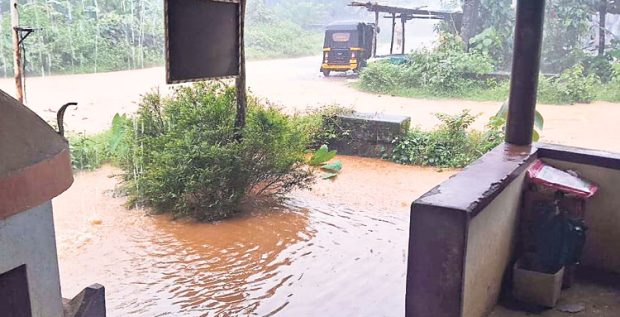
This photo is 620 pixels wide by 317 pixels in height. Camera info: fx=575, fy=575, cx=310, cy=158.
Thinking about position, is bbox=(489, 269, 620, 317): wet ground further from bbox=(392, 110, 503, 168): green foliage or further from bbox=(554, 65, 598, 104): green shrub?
bbox=(554, 65, 598, 104): green shrub

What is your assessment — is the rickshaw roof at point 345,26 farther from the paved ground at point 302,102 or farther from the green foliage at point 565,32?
the green foliage at point 565,32

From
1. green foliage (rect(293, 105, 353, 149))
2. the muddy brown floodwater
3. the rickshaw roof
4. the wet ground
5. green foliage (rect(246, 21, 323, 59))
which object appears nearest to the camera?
the wet ground

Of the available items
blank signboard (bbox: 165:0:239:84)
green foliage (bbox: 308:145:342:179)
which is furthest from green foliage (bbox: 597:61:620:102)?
blank signboard (bbox: 165:0:239:84)

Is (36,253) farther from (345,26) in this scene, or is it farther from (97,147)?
(345,26)

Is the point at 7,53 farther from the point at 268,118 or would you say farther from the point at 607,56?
the point at 607,56

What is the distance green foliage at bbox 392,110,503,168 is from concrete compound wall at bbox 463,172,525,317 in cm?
535

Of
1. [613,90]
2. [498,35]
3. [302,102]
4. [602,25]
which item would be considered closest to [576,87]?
[613,90]

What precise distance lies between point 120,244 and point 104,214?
112 cm

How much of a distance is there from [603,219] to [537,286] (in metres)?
0.76

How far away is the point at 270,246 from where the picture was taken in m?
5.61

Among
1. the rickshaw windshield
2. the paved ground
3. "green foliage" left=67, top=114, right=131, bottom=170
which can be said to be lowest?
"green foliage" left=67, top=114, right=131, bottom=170

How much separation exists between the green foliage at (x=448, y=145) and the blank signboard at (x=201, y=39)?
3.77m

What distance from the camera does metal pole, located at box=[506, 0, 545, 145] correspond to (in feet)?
12.8

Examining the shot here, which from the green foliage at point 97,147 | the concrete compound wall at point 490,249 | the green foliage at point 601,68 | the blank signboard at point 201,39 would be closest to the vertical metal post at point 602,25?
the green foliage at point 601,68
